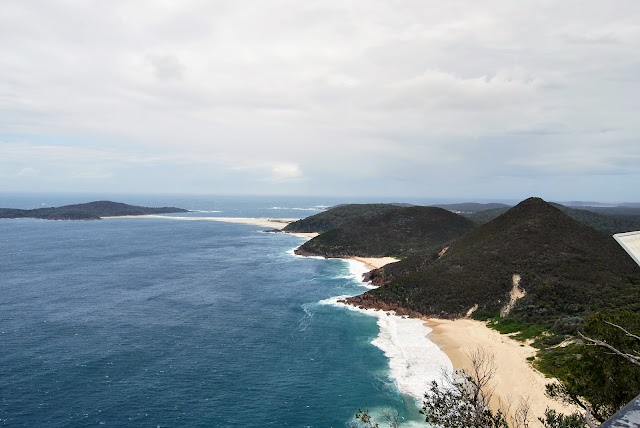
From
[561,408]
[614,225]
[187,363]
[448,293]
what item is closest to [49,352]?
[187,363]

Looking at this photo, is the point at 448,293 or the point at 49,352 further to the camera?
the point at 448,293

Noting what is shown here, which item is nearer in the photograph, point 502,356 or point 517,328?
point 502,356

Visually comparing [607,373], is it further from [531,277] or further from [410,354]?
[531,277]

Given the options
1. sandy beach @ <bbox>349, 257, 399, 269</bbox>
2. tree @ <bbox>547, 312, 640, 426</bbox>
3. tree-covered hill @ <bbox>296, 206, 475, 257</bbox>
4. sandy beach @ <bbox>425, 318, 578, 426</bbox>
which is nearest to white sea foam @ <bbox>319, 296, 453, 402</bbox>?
sandy beach @ <bbox>425, 318, 578, 426</bbox>

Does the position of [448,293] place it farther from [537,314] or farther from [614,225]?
[614,225]

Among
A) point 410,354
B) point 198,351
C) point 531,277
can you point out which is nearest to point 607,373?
point 410,354
